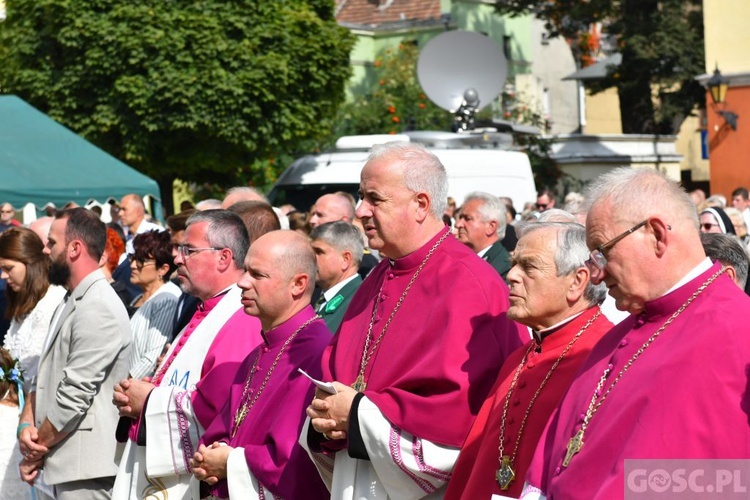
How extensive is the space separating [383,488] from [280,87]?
1746 cm

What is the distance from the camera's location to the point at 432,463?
4293 millimetres

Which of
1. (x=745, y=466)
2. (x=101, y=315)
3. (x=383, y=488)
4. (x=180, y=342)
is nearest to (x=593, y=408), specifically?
(x=745, y=466)

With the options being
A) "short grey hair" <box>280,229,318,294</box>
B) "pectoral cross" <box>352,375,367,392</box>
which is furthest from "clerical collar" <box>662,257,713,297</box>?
"short grey hair" <box>280,229,318,294</box>

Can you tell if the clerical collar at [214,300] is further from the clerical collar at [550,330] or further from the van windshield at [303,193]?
the van windshield at [303,193]

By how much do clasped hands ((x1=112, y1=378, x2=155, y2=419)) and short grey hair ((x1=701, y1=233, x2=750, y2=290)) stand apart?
2.55 meters

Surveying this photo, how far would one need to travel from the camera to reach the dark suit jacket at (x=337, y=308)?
643 centimetres

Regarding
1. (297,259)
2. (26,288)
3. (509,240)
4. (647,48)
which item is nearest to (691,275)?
(297,259)

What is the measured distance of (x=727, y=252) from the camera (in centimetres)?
527

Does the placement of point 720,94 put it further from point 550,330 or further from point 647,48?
point 550,330

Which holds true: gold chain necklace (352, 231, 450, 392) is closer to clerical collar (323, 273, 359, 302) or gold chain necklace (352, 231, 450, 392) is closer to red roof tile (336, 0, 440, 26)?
clerical collar (323, 273, 359, 302)

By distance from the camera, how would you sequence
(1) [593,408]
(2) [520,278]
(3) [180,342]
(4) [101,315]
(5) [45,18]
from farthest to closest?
1. (5) [45,18]
2. (4) [101,315]
3. (3) [180,342]
4. (2) [520,278]
5. (1) [593,408]

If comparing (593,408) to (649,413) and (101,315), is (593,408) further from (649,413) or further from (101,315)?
(101,315)

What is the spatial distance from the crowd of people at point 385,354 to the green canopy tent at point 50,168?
682 centimetres

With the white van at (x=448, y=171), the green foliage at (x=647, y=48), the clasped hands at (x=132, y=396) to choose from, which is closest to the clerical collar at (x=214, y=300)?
the clasped hands at (x=132, y=396)
